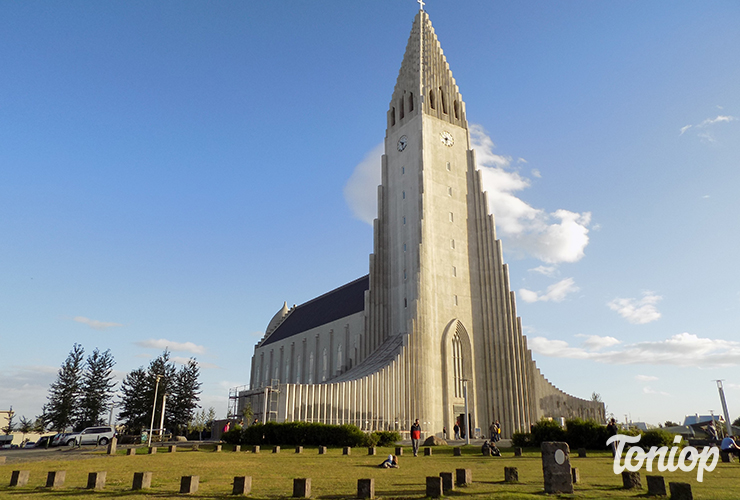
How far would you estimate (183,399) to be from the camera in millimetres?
68188

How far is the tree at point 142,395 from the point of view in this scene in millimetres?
63031

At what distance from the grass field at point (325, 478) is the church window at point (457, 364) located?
85.1 ft

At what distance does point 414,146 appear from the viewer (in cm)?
5422

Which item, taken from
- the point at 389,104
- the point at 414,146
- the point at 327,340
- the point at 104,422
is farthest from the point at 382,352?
the point at 104,422

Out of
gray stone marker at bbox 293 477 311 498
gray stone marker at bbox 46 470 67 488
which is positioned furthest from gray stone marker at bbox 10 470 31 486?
gray stone marker at bbox 293 477 311 498

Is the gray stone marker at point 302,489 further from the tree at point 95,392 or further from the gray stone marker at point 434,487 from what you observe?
the tree at point 95,392

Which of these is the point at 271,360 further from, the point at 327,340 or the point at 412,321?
the point at 412,321

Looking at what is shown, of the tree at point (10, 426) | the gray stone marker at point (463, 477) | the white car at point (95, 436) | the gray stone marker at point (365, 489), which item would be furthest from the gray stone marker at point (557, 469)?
the tree at point (10, 426)

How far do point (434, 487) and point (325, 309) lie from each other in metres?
57.3

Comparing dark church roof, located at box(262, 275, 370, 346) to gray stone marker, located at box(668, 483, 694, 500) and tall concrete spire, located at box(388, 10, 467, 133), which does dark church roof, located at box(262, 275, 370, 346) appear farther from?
gray stone marker, located at box(668, 483, 694, 500)

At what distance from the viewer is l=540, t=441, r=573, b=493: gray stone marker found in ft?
38.5

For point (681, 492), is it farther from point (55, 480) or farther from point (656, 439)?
point (656, 439)

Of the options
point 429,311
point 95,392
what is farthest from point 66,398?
point 429,311

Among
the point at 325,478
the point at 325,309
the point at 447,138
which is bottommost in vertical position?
the point at 325,478
